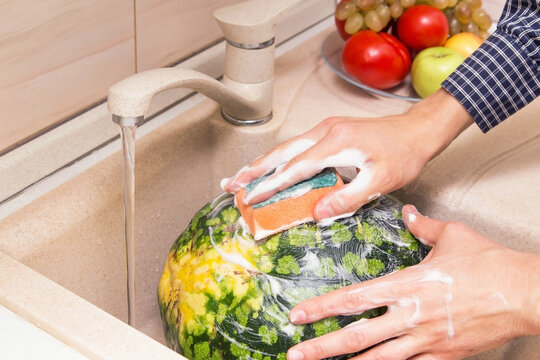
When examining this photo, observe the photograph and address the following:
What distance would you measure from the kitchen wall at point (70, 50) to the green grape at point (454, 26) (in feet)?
1.64

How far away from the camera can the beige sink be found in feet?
2.57

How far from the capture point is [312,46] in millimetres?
1378

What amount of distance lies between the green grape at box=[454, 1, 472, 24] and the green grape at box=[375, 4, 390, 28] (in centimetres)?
15

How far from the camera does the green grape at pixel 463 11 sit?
4.18ft

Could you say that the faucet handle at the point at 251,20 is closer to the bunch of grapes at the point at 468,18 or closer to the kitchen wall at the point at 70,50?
the kitchen wall at the point at 70,50

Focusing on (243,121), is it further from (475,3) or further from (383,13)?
(475,3)

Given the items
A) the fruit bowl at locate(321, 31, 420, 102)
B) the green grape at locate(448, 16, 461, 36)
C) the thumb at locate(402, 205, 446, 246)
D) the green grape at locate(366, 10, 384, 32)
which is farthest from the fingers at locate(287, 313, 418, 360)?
the green grape at locate(448, 16, 461, 36)

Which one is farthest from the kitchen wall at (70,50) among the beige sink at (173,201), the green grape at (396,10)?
the green grape at (396,10)

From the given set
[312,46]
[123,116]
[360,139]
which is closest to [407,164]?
[360,139]

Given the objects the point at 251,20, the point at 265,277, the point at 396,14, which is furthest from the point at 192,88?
the point at 396,14

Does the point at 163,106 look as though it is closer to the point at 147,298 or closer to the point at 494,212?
the point at 147,298

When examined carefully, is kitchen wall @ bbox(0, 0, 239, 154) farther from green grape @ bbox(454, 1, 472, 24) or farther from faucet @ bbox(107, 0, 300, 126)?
green grape @ bbox(454, 1, 472, 24)

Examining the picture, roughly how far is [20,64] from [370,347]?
0.56m

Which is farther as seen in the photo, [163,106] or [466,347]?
[163,106]
